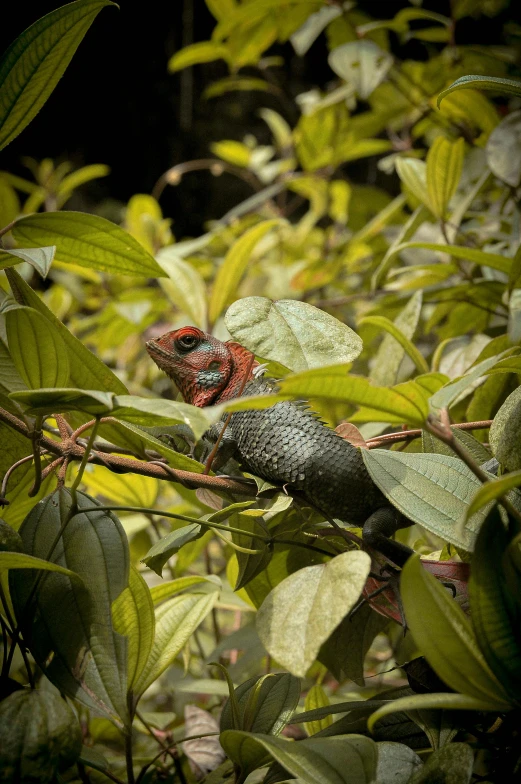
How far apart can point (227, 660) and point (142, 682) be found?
586 millimetres

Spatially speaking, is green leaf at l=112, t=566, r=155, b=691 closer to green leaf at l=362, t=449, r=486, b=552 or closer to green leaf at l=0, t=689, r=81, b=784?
green leaf at l=0, t=689, r=81, b=784

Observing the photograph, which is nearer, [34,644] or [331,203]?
[34,644]

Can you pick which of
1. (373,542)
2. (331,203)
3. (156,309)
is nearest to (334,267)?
(156,309)

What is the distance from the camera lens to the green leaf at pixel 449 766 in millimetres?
539

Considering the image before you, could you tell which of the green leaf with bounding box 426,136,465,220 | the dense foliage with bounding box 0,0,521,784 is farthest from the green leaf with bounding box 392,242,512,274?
the green leaf with bounding box 426,136,465,220

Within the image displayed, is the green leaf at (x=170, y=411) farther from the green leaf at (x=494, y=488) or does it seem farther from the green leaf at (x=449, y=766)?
the green leaf at (x=449, y=766)

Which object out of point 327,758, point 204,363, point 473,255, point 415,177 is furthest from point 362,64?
point 327,758

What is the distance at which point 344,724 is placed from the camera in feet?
2.17

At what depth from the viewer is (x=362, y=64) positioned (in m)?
1.46

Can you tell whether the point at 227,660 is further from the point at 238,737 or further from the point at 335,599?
the point at 335,599

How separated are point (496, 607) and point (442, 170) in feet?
2.71

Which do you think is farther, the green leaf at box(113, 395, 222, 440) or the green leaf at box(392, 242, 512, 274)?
the green leaf at box(392, 242, 512, 274)

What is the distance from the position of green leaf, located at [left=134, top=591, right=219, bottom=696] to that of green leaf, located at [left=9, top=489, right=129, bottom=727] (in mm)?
107

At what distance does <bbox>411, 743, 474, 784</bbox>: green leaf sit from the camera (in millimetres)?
539
